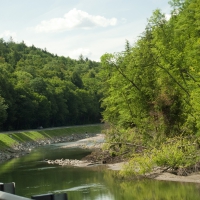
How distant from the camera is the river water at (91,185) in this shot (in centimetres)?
2736

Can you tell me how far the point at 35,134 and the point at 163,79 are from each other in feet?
187

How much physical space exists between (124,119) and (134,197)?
24.8 meters

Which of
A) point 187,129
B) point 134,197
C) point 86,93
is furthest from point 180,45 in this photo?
point 86,93

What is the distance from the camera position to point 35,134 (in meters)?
93.5

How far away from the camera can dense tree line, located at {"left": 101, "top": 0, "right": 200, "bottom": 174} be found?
36.7 m

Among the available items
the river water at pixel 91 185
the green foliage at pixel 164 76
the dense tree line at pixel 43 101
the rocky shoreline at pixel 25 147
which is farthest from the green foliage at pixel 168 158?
the dense tree line at pixel 43 101

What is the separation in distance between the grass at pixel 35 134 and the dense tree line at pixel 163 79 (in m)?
27.6

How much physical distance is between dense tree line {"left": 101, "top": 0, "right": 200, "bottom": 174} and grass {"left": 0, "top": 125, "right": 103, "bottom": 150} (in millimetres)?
27562

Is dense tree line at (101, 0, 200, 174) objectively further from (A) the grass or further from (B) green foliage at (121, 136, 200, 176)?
(A) the grass

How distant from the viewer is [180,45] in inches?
1523

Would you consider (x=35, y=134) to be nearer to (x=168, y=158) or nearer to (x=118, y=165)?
(x=118, y=165)

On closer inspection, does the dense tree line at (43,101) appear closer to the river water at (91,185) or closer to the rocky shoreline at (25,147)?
the rocky shoreline at (25,147)

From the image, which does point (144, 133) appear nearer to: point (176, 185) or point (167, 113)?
point (167, 113)

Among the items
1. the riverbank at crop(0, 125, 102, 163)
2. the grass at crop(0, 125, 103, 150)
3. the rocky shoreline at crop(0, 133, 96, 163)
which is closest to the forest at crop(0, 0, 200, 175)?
the rocky shoreline at crop(0, 133, 96, 163)
